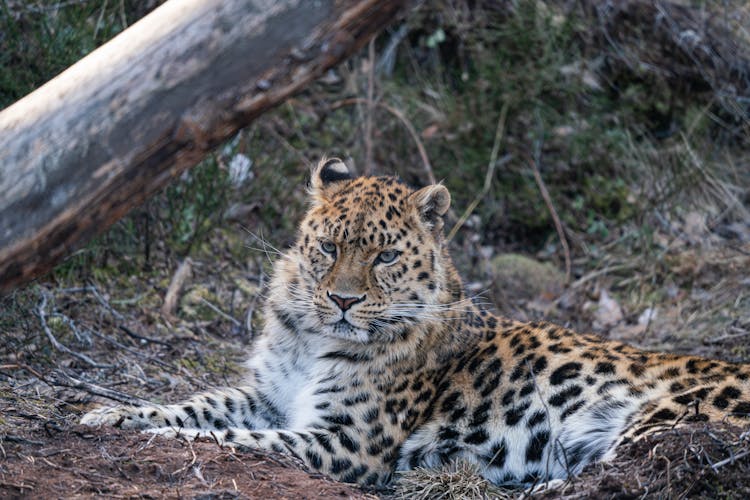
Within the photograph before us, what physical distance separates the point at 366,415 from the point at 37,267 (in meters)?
2.58

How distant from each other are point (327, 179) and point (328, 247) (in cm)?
68

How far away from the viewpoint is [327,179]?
6566 millimetres

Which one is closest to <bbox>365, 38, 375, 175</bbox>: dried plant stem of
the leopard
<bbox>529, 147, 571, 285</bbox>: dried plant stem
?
<bbox>529, 147, 571, 285</bbox>: dried plant stem

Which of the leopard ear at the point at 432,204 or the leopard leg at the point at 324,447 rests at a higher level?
the leopard ear at the point at 432,204

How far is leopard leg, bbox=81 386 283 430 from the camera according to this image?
5.52 m

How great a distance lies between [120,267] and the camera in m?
8.32

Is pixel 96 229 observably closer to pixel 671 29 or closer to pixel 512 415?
pixel 512 415

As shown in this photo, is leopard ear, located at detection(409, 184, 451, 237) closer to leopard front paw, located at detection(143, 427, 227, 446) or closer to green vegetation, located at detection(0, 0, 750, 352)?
leopard front paw, located at detection(143, 427, 227, 446)

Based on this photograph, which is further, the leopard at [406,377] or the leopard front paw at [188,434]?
the leopard at [406,377]

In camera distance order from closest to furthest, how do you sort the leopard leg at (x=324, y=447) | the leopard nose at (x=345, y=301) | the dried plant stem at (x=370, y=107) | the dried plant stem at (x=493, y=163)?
the leopard leg at (x=324, y=447), the leopard nose at (x=345, y=301), the dried plant stem at (x=370, y=107), the dried plant stem at (x=493, y=163)

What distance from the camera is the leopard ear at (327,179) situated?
6.47m

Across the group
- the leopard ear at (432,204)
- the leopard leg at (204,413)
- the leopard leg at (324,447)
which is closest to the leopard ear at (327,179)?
the leopard ear at (432,204)

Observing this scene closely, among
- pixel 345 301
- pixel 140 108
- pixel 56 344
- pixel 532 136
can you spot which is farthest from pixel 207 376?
pixel 532 136

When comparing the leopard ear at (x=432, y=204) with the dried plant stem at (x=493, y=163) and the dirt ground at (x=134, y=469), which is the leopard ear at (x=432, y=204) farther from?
the dried plant stem at (x=493, y=163)
